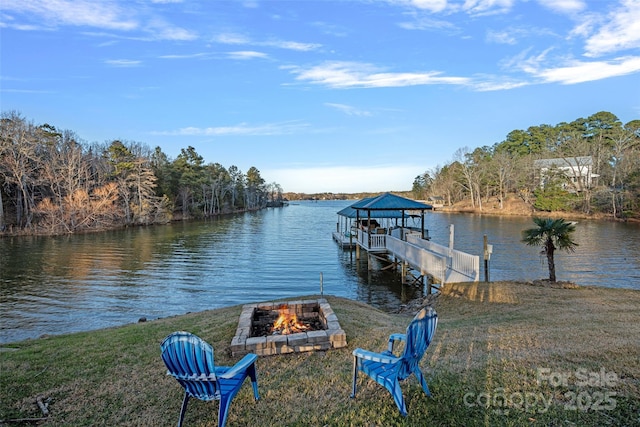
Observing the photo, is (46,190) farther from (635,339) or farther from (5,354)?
(635,339)

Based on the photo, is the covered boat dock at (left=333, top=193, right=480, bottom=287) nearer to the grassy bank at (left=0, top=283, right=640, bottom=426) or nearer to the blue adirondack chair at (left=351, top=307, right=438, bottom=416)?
the grassy bank at (left=0, top=283, right=640, bottom=426)

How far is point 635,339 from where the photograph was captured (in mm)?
4277

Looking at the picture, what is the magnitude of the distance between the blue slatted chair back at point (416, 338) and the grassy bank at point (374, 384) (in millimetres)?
407

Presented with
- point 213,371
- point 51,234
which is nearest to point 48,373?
point 213,371

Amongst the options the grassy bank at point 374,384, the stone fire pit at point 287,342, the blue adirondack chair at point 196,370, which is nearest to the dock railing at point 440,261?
the grassy bank at point 374,384

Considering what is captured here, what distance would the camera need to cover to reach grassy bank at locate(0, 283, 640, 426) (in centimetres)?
292

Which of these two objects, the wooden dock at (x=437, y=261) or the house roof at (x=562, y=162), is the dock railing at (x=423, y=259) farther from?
the house roof at (x=562, y=162)

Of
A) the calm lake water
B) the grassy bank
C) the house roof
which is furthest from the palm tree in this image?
the house roof

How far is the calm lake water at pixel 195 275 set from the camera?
1028 centimetres

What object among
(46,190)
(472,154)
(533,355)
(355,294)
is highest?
(472,154)

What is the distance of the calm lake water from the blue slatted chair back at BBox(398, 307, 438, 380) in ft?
24.3

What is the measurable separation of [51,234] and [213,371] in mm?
34787

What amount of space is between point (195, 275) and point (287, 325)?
434 inches

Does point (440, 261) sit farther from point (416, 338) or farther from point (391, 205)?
point (416, 338)
